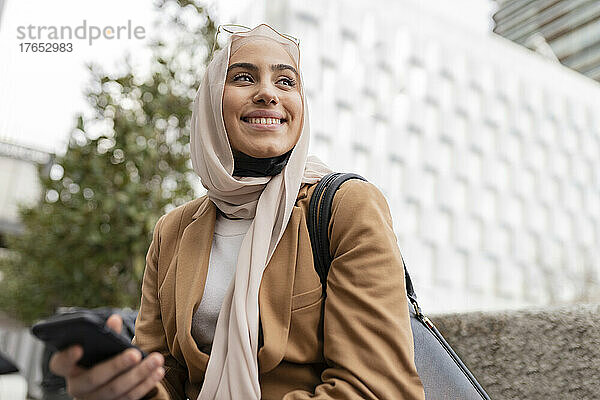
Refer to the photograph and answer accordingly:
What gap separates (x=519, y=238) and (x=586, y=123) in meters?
7.77

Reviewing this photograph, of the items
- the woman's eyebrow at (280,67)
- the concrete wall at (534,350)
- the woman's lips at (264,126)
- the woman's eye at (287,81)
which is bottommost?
the concrete wall at (534,350)

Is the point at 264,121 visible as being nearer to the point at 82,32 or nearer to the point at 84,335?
the point at 84,335

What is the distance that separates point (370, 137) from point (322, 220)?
1698cm

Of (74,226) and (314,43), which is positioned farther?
(314,43)

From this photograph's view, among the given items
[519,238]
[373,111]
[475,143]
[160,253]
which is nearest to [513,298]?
[519,238]

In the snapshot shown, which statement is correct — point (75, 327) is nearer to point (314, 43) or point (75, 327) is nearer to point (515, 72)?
point (314, 43)

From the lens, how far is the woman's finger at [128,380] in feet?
2.14

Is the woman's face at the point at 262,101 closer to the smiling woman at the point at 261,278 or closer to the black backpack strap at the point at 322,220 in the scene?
the smiling woman at the point at 261,278

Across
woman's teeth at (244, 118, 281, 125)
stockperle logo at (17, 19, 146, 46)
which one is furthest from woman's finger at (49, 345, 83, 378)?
stockperle logo at (17, 19, 146, 46)

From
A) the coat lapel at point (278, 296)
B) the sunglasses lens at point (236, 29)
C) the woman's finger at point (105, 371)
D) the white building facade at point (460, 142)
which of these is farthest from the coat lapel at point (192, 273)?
the white building facade at point (460, 142)

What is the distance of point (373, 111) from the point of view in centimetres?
1808

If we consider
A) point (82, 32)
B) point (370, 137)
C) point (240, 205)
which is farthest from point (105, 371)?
point (370, 137)

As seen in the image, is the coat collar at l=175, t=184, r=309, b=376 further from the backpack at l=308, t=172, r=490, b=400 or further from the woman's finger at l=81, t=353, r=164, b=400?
the woman's finger at l=81, t=353, r=164, b=400

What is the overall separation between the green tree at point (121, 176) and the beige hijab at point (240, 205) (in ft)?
6.89
